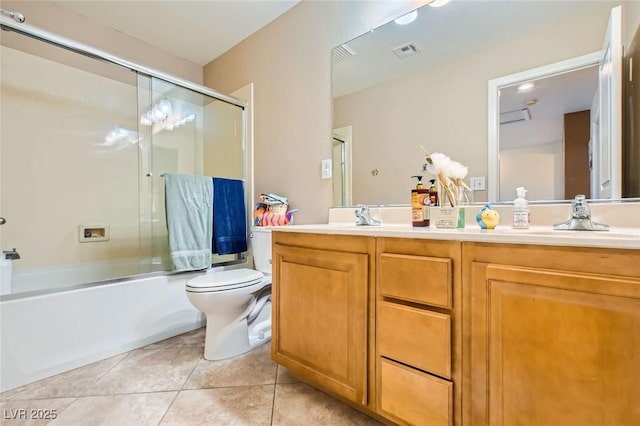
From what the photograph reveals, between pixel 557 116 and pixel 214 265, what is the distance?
2194mm

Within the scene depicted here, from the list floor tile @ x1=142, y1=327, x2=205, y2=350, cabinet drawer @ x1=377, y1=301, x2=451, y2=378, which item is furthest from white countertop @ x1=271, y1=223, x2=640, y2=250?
floor tile @ x1=142, y1=327, x2=205, y2=350

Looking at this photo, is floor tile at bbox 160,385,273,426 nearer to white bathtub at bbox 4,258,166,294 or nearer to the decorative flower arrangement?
white bathtub at bbox 4,258,166,294

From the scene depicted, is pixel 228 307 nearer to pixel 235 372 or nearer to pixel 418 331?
pixel 235 372

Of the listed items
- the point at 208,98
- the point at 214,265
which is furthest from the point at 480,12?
the point at 214,265

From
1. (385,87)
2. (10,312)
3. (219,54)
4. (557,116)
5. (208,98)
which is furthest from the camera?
(219,54)

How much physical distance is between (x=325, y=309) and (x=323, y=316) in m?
0.03

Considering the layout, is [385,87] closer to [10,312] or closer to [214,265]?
[214,265]

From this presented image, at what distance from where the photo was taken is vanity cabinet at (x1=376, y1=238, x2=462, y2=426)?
0.84m

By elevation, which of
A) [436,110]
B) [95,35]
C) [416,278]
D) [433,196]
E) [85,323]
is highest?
[95,35]

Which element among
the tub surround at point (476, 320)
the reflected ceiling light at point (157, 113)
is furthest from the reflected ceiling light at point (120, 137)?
the tub surround at point (476, 320)

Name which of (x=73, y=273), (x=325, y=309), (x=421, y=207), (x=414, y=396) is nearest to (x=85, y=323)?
(x=73, y=273)

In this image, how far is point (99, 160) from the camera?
7.27ft

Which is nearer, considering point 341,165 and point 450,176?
point 450,176

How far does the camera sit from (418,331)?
90 cm
